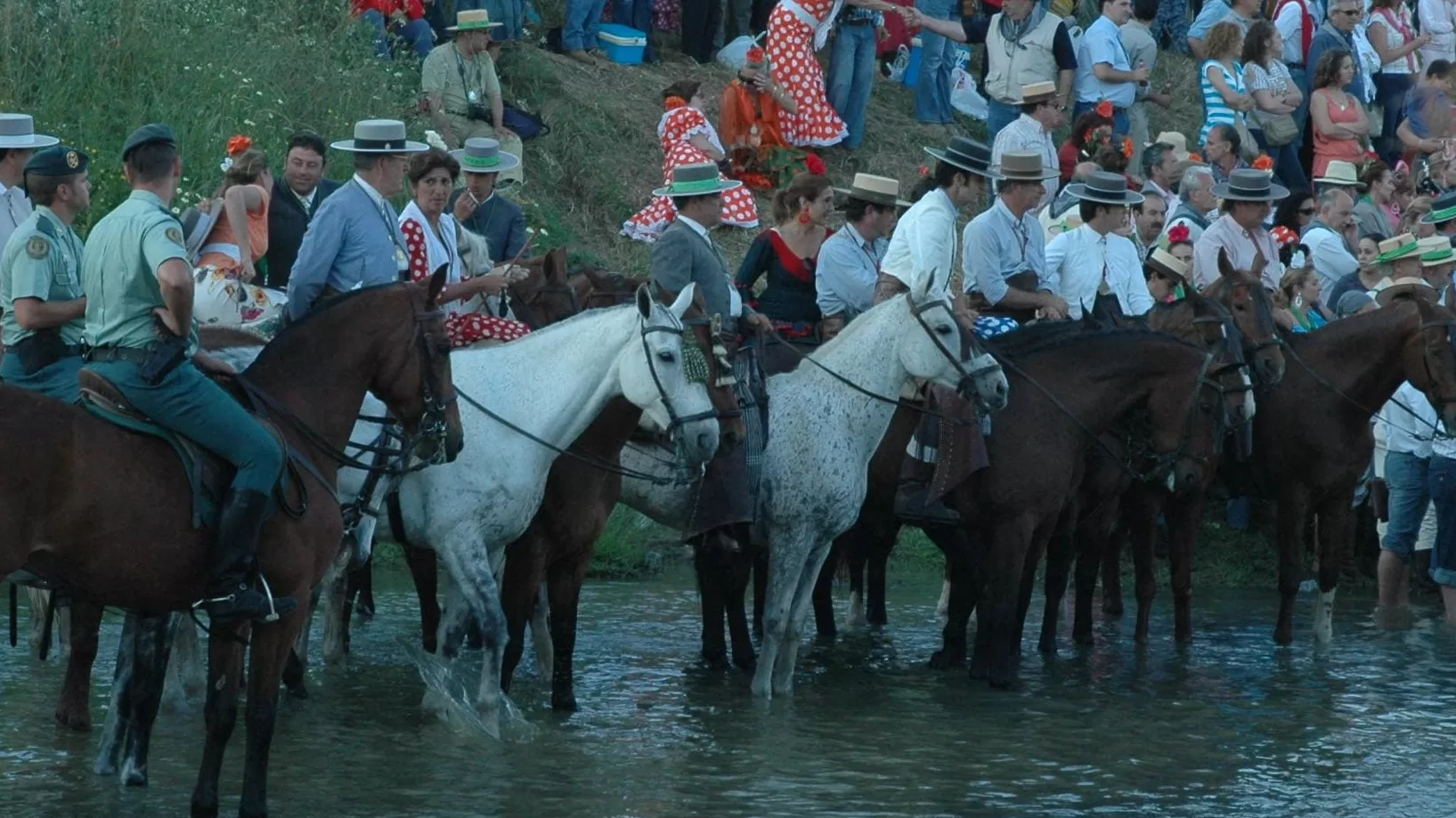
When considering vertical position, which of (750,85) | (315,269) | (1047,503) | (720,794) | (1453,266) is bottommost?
(720,794)

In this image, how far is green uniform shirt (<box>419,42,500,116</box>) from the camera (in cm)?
1883

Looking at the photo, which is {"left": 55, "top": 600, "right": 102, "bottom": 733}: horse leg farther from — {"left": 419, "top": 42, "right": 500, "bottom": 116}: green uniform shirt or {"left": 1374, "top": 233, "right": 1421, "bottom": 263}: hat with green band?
{"left": 1374, "top": 233, "right": 1421, "bottom": 263}: hat with green band

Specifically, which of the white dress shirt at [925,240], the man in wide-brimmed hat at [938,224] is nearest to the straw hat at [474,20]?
the man in wide-brimmed hat at [938,224]

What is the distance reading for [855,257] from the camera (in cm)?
1309

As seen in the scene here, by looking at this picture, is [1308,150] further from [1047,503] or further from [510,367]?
[510,367]

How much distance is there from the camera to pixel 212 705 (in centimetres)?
825

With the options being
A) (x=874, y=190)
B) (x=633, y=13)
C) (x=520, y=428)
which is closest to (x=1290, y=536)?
(x=874, y=190)

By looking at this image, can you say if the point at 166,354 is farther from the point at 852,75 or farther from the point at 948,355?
the point at 852,75

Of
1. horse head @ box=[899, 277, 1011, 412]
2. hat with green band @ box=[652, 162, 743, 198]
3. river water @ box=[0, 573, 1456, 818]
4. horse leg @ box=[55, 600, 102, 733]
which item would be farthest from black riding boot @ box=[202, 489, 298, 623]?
horse head @ box=[899, 277, 1011, 412]

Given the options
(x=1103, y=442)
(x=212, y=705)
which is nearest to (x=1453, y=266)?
(x=1103, y=442)

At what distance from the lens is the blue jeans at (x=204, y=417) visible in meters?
7.73

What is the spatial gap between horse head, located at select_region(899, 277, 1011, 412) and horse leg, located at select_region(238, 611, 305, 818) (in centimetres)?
430

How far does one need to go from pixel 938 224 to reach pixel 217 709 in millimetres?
5436

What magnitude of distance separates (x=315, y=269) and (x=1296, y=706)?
18.8 ft
